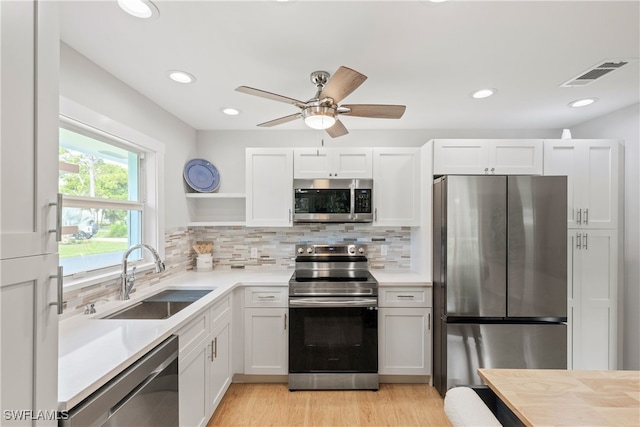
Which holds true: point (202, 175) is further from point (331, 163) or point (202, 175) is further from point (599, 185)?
point (599, 185)

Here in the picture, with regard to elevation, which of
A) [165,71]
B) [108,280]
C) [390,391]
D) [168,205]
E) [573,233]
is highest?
[165,71]

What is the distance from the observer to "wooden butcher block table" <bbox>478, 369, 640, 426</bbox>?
2.92 ft

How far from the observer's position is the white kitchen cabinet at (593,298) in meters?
2.57

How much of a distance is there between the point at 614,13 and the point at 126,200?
3058 millimetres

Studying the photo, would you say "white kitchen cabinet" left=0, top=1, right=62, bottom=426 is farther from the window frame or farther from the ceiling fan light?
the ceiling fan light

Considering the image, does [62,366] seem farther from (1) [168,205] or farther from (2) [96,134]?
(1) [168,205]

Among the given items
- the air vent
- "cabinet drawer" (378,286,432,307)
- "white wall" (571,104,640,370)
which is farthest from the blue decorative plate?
"white wall" (571,104,640,370)

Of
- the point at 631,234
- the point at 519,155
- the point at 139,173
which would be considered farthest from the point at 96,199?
the point at 631,234

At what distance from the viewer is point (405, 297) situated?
8.64ft

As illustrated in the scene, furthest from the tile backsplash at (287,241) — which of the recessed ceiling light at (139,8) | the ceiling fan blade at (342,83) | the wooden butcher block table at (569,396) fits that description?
the recessed ceiling light at (139,8)

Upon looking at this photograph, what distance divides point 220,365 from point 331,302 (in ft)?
3.17

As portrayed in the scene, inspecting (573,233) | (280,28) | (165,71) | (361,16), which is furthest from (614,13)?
(165,71)

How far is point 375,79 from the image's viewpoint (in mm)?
2057

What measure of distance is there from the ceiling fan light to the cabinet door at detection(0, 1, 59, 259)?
3.99 ft
